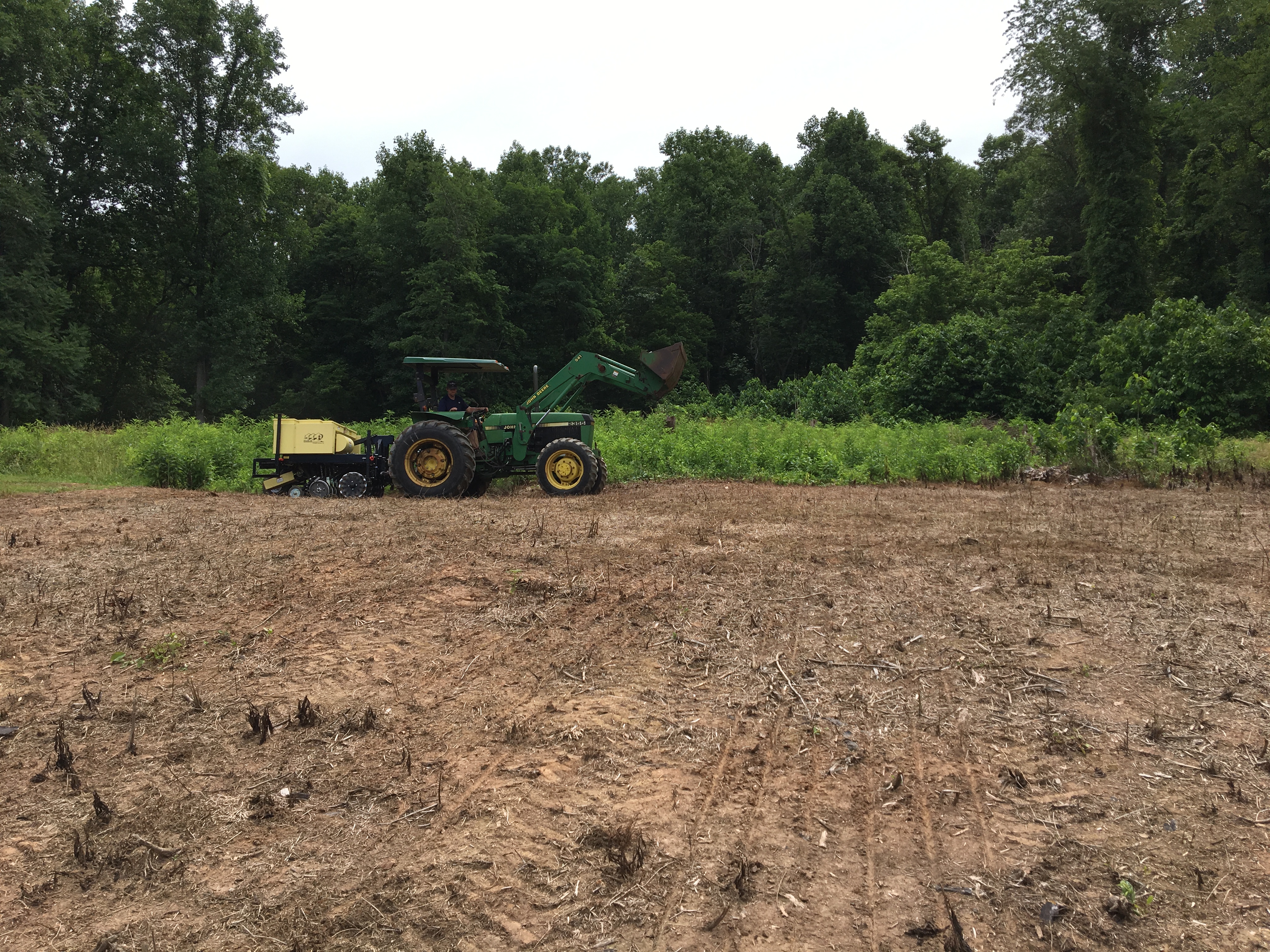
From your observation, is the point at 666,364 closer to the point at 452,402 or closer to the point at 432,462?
the point at 452,402

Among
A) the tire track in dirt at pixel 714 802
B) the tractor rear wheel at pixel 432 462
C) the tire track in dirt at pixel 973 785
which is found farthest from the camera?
the tractor rear wheel at pixel 432 462

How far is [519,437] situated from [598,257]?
33.0 m

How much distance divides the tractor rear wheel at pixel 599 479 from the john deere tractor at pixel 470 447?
0.02 meters

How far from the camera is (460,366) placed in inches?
479

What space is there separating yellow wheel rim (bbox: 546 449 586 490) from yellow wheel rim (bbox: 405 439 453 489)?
4.66 feet

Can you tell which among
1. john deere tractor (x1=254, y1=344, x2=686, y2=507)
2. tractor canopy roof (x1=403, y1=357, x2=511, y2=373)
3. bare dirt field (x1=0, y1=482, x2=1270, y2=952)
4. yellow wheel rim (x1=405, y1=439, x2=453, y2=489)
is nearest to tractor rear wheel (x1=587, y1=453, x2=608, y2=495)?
john deere tractor (x1=254, y1=344, x2=686, y2=507)

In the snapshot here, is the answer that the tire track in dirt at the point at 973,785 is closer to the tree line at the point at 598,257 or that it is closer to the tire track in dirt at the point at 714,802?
the tire track in dirt at the point at 714,802

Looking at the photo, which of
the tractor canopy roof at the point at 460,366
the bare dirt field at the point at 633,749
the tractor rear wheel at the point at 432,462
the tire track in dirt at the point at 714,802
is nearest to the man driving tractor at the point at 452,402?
the tractor canopy roof at the point at 460,366

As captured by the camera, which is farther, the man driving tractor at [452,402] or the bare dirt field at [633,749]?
the man driving tractor at [452,402]

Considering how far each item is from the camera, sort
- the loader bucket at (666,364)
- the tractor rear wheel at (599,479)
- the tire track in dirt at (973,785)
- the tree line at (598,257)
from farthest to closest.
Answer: the tree line at (598,257) < the loader bucket at (666,364) < the tractor rear wheel at (599,479) < the tire track in dirt at (973,785)

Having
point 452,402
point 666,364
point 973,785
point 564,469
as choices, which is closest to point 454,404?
point 452,402

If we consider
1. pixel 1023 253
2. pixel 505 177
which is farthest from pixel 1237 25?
pixel 505 177

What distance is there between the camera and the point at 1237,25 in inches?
1228

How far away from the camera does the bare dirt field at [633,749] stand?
308 centimetres
